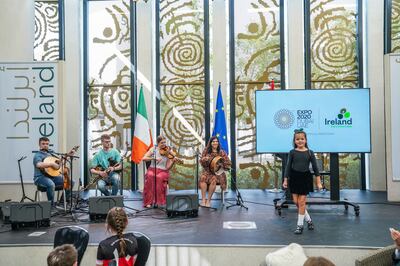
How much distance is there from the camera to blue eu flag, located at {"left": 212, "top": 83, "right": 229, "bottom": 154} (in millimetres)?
7666

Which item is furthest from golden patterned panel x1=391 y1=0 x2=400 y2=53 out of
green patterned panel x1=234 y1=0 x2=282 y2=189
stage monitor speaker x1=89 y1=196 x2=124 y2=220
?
stage monitor speaker x1=89 y1=196 x2=124 y2=220

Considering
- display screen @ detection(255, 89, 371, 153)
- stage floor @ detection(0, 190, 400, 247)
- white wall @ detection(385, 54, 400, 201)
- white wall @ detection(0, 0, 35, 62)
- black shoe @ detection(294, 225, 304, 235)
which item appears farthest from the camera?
white wall @ detection(0, 0, 35, 62)

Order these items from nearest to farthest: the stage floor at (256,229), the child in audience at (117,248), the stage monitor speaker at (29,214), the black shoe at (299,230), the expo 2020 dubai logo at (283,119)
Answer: the child in audience at (117,248) < the stage floor at (256,229) < the black shoe at (299,230) < the stage monitor speaker at (29,214) < the expo 2020 dubai logo at (283,119)

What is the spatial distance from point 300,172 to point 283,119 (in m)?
1.45

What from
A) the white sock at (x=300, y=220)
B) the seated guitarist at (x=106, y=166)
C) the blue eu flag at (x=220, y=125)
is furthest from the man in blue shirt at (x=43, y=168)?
the white sock at (x=300, y=220)

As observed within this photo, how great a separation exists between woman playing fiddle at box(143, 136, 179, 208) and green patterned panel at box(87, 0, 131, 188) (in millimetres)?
2503

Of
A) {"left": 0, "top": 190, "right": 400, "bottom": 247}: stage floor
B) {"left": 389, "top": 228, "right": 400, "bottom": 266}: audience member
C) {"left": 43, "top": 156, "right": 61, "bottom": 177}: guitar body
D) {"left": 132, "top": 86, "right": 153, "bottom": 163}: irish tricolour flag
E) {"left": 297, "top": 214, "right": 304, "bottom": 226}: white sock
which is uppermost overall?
{"left": 132, "top": 86, "right": 153, "bottom": 163}: irish tricolour flag

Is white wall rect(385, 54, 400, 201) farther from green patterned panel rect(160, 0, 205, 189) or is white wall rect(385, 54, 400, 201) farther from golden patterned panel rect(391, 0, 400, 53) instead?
green patterned panel rect(160, 0, 205, 189)

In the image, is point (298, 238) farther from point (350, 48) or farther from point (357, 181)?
point (350, 48)

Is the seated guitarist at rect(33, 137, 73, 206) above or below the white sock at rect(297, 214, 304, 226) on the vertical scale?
above

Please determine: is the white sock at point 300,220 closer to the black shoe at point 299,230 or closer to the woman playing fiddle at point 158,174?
the black shoe at point 299,230

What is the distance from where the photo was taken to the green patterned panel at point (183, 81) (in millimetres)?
8664

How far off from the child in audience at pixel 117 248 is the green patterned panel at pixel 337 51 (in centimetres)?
674

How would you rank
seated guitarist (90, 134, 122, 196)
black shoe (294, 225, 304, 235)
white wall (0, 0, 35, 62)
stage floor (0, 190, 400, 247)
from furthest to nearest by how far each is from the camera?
white wall (0, 0, 35, 62)
seated guitarist (90, 134, 122, 196)
black shoe (294, 225, 304, 235)
stage floor (0, 190, 400, 247)
